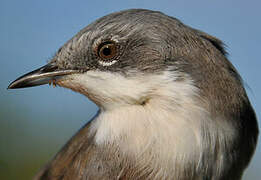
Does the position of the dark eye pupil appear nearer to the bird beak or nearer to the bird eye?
the bird eye

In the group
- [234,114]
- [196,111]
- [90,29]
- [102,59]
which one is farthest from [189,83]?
[90,29]

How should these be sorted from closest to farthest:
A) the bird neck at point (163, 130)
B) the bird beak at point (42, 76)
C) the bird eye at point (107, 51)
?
1. the bird neck at point (163, 130)
2. the bird eye at point (107, 51)
3. the bird beak at point (42, 76)

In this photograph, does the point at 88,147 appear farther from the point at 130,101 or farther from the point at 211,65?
the point at 211,65

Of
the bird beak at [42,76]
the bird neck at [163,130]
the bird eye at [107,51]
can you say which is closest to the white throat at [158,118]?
the bird neck at [163,130]

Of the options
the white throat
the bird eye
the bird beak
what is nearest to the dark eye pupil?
the bird eye

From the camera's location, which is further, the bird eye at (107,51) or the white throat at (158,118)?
the bird eye at (107,51)

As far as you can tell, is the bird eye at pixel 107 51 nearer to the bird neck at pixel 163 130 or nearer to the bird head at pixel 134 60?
the bird head at pixel 134 60
